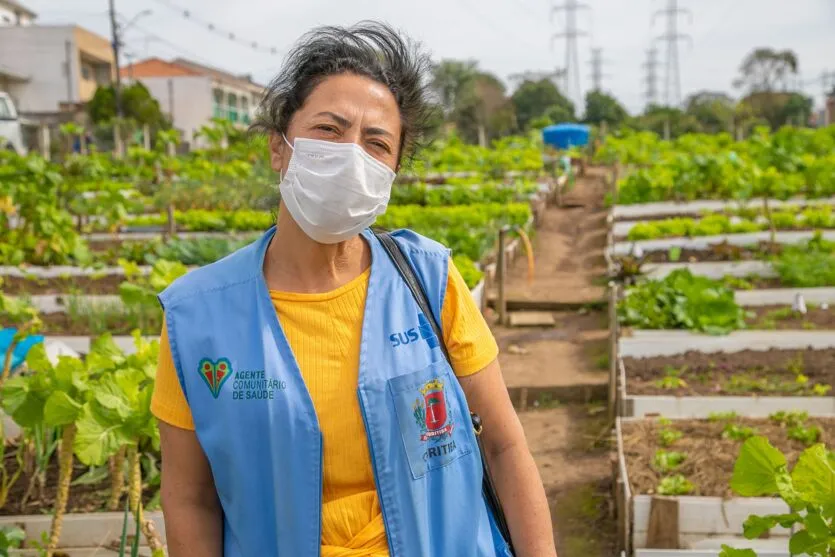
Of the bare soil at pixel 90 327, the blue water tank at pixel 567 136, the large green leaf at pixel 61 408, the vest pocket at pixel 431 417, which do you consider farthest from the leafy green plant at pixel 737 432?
the blue water tank at pixel 567 136

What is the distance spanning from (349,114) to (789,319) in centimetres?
698

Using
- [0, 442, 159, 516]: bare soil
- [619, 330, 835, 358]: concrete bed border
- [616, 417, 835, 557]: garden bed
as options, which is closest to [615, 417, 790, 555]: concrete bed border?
[616, 417, 835, 557]: garden bed

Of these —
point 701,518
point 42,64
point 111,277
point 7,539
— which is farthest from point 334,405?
point 42,64

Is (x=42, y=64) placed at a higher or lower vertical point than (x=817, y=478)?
higher

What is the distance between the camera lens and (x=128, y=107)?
35281 millimetres

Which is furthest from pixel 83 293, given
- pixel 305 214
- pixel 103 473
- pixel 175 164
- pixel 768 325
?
pixel 175 164

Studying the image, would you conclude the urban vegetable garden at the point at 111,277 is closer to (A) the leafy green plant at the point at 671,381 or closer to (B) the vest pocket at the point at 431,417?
(B) the vest pocket at the point at 431,417

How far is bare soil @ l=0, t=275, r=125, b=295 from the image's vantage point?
926 centimetres

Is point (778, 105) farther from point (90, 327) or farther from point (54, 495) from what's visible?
point (54, 495)

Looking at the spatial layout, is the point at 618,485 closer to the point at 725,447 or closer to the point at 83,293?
the point at 725,447

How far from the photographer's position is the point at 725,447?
4.74 m

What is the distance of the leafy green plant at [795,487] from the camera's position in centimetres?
234

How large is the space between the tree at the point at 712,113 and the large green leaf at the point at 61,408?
3687 centimetres

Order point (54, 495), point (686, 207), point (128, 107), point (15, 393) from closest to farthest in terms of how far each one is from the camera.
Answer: point (15, 393) → point (54, 495) → point (686, 207) → point (128, 107)
